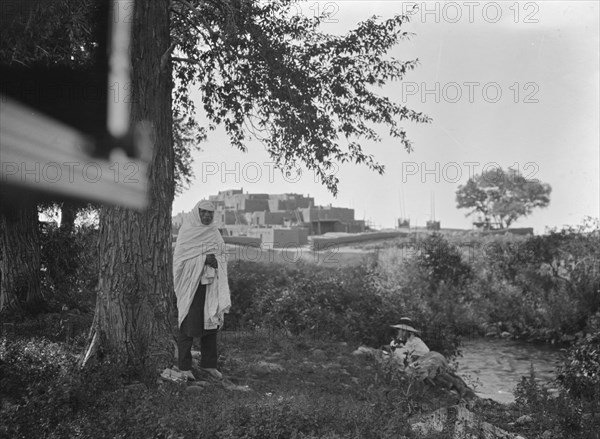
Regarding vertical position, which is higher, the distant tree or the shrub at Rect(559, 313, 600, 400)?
the distant tree

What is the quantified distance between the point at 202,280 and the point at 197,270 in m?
0.14

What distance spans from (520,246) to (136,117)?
1667cm

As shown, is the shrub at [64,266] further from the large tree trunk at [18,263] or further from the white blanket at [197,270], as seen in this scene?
the white blanket at [197,270]

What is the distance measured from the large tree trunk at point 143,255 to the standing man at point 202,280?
19 centimetres

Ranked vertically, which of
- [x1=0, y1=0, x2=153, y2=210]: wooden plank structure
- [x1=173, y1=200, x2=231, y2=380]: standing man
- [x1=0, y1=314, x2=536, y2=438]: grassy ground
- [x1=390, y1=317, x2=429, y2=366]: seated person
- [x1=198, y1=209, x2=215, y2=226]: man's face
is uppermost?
[x1=0, y1=0, x2=153, y2=210]: wooden plank structure

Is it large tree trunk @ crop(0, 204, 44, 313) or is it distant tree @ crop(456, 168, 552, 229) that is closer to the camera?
large tree trunk @ crop(0, 204, 44, 313)

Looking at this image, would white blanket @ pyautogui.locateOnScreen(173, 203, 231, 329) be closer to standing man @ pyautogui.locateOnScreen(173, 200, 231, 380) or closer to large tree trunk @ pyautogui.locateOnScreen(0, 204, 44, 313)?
standing man @ pyautogui.locateOnScreen(173, 200, 231, 380)

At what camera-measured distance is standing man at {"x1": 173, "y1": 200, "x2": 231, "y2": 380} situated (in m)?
7.19

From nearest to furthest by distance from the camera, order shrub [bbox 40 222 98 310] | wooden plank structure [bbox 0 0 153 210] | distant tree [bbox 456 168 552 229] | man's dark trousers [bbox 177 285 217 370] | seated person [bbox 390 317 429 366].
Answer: man's dark trousers [bbox 177 285 217 370] < wooden plank structure [bbox 0 0 153 210] < seated person [bbox 390 317 429 366] < shrub [bbox 40 222 98 310] < distant tree [bbox 456 168 552 229]

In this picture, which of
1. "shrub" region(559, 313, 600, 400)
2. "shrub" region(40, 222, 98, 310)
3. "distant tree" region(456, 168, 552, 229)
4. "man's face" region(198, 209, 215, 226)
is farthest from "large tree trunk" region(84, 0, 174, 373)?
"distant tree" region(456, 168, 552, 229)

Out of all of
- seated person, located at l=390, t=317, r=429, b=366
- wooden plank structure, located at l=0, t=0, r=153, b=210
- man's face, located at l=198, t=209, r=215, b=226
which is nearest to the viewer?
man's face, located at l=198, t=209, r=215, b=226

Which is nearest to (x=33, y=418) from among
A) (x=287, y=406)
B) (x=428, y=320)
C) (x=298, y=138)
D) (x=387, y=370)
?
(x=287, y=406)

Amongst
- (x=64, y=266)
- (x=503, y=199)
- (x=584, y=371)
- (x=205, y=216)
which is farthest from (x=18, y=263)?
(x=503, y=199)

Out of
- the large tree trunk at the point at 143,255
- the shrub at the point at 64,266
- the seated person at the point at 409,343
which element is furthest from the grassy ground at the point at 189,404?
the shrub at the point at 64,266
